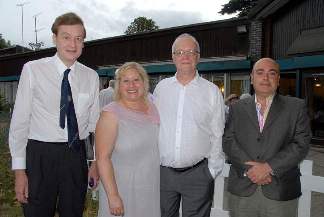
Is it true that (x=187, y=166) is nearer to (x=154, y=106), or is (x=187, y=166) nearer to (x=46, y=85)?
(x=154, y=106)

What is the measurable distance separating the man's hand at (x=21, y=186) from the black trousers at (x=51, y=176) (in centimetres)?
3

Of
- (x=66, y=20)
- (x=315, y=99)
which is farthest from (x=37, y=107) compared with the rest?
(x=315, y=99)

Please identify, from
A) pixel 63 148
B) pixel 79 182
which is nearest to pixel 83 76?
pixel 63 148

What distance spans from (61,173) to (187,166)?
1.09 metres

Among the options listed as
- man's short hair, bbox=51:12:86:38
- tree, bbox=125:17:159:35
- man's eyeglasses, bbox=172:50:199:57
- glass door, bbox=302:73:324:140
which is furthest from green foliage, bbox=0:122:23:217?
tree, bbox=125:17:159:35

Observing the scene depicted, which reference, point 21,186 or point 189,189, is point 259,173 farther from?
point 21,186

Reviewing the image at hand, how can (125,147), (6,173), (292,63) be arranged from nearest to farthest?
(125,147), (6,173), (292,63)

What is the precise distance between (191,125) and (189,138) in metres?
0.12

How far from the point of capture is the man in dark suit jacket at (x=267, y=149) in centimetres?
316

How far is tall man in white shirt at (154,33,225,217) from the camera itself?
3408 millimetres

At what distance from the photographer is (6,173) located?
20.3 ft

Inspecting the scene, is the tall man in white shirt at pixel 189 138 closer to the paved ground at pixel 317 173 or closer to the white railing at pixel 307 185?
the white railing at pixel 307 185

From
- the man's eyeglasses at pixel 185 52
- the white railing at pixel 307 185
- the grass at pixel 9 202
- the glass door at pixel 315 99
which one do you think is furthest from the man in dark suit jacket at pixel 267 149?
the glass door at pixel 315 99

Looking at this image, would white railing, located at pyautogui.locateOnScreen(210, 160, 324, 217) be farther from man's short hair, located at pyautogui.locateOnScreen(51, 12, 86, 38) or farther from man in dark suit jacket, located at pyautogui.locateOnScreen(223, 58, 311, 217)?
man's short hair, located at pyautogui.locateOnScreen(51, 12, 86, 38)
